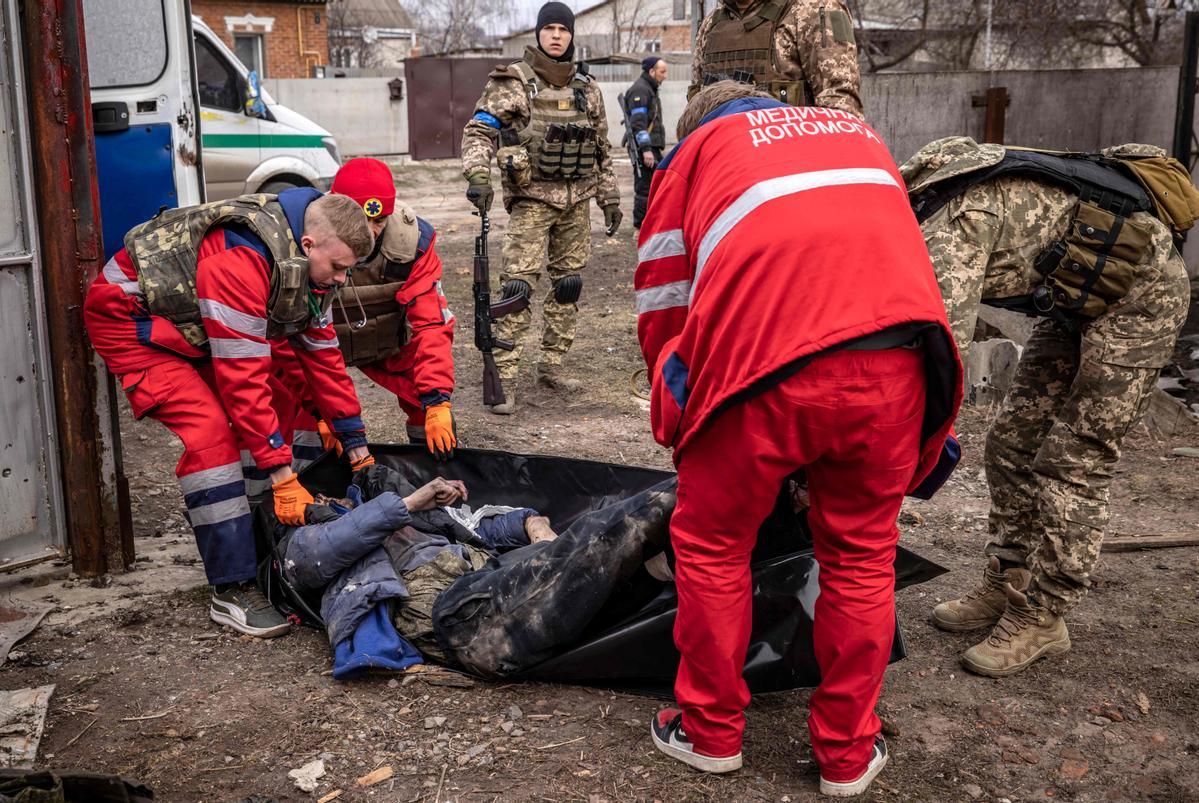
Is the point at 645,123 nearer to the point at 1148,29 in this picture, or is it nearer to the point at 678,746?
the point at 1148,29

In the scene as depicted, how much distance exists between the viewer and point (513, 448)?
534cm

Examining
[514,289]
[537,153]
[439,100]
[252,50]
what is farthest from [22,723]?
[252,50]

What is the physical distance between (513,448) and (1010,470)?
265 cm

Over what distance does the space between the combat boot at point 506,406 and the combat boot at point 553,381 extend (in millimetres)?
377

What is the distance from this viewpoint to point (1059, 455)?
303 cm

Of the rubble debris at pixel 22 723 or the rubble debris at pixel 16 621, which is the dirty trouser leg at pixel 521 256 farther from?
the rubble debris at pixel 22 723

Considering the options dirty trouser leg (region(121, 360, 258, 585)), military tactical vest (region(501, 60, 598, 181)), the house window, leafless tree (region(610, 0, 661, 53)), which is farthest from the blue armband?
leafless tree (region(610, 0, 661, 53))

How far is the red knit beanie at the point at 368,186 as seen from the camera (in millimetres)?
3803

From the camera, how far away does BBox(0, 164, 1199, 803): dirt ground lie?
259cm

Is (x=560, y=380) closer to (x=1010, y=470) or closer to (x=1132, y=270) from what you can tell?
(x=1010, y=470)

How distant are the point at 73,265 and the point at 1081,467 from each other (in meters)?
3.22

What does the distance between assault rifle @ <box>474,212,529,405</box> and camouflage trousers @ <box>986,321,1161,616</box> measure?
9.64 ft

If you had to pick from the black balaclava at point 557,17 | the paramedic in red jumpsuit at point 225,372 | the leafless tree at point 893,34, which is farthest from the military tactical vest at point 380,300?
the leafless tree at point 893,34

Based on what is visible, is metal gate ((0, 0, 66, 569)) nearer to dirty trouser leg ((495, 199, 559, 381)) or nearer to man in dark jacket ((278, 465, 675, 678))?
man in dark jacket ((278, 465, 675, 678))
